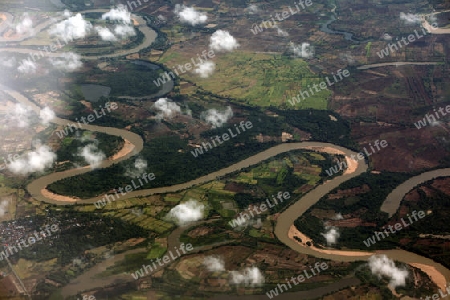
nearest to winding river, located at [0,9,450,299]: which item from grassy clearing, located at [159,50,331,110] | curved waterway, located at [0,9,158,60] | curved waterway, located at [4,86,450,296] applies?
curved waterway, located at [4,86,450,296]

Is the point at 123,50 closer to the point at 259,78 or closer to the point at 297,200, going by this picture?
the point at 259,78

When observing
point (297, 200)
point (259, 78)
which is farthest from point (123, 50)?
point (297, 200)

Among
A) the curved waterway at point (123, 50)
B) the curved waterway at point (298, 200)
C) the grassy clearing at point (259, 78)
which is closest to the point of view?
the curved waterway at point (298, 200)

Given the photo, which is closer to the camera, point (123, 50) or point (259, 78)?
point (259, 78)

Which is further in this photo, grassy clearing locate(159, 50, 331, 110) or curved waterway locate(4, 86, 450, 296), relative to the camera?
grassy clearing locate(159, 50, 331, 110)

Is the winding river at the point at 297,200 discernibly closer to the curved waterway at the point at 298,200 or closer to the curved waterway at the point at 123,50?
the curved waterway at the point at 298,200

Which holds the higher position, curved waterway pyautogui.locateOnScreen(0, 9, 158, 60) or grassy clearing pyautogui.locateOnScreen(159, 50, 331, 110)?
curved waterway pyautogui.locateOnScreen(0, 9, 158, 60)

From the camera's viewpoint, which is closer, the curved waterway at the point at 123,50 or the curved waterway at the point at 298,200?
the curved waterway at the point at 298,200

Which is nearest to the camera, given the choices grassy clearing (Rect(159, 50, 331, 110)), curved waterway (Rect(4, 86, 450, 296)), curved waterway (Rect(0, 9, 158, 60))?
curved waterway (Rect(4, 86, 450, 296))

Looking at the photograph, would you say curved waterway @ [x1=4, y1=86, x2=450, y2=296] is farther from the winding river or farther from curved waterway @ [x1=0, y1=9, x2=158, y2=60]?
curved waterway @ [x1=0, y1=9, x2=158, y2=60]

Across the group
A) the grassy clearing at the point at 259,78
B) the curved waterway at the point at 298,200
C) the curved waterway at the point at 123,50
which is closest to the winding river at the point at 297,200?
the curved waterway at the point at 298,200

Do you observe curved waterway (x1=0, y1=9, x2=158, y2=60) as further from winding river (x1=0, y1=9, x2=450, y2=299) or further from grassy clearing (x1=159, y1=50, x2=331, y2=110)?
winding river (x1=0, y1=9, x2=450, y2=299)

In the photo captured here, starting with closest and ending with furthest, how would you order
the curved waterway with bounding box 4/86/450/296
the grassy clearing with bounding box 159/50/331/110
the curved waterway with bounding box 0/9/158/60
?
the curved waterway with bounding box 4/86/450/296, the grassy clearing with bounding box 159/50/331/110, the curved waterway with bounding box 0/9/158/60
